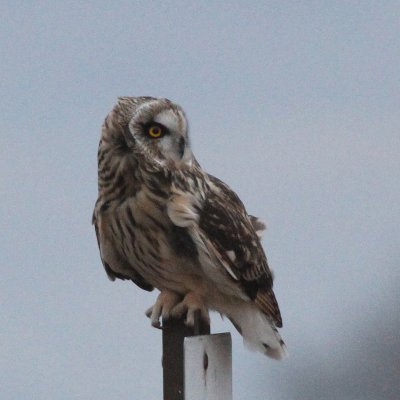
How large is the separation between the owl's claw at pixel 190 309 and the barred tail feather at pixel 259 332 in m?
0.20

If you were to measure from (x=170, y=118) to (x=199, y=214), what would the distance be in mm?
331

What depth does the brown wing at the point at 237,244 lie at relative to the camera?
447 centimetres

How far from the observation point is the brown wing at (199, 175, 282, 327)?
4.47 m

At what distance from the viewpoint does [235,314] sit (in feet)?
15.3

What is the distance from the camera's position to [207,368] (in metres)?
4.08

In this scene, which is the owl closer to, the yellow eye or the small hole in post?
the yellow eye

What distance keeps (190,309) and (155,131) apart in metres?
0.58

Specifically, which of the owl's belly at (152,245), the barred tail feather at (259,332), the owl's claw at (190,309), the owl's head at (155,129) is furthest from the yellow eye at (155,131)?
the barred tail feather at (259,332)

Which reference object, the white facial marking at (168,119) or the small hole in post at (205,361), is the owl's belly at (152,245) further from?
the small hole in post at (205,361)

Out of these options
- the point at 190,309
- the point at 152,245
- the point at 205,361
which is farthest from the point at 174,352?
the point at 152,245

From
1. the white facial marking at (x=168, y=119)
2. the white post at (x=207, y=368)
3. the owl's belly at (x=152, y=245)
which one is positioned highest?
the white facial marking at (x=168, y=119)

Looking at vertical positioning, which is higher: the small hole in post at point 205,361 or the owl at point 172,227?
the owl at point 172,227

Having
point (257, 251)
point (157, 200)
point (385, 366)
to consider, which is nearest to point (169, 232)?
point (157, 200)

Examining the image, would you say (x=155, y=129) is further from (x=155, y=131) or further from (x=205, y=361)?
(x=205, y=361)
